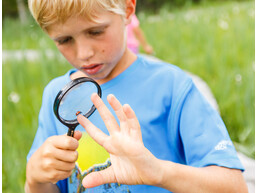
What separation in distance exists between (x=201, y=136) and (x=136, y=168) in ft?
1.25

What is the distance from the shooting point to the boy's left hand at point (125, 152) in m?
0.89

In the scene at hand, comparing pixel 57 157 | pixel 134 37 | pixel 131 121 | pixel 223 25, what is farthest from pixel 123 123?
pixel 223 25

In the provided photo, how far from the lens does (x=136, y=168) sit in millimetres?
933

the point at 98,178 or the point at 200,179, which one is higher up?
the point at 98,178

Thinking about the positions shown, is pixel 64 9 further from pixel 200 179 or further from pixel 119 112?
pixel 200 179

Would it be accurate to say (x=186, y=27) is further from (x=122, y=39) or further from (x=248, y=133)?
(x=122, y=39)

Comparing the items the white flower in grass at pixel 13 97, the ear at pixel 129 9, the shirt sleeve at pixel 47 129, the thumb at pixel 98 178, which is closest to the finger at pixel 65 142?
the thumb at pixel 98 178

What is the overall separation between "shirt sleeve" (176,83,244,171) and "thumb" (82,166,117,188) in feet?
1.16

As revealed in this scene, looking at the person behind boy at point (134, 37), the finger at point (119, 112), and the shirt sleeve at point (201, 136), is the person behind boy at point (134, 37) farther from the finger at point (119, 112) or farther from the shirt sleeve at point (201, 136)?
the finger at point (119, 112)

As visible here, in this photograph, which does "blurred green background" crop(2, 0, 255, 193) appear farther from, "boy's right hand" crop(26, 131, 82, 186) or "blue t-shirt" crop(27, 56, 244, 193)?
"boy's right hand" crop(26, 131, 82, 186)

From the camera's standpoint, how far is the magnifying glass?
3.51 feet

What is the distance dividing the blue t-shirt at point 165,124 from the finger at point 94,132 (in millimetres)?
250

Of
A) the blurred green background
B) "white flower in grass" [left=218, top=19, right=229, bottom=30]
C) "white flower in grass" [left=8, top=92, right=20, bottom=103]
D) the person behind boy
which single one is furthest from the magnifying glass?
"white flower in grass" [left=218, top=19, right=229, bottom=30]

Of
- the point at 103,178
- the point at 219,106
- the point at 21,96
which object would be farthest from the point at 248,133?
the point at 21,96
